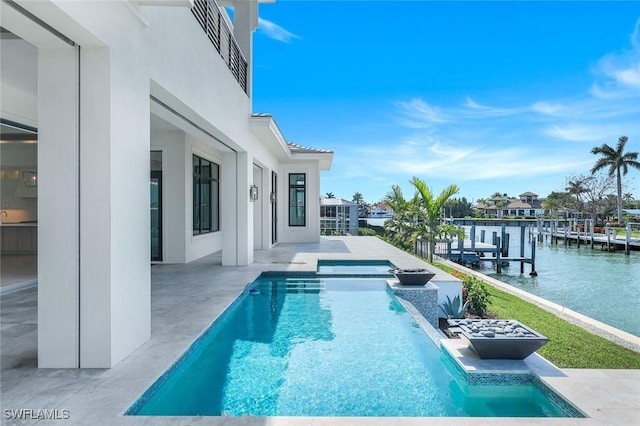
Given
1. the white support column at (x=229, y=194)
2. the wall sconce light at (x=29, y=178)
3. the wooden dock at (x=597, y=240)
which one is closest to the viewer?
the white support column at (x=229, y=194)

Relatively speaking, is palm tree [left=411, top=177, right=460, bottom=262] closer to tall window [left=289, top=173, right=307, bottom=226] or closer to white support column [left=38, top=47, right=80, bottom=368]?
tall window [left=289, top=173, right=307, bottom=226]

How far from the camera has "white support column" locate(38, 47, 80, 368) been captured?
10.6 ft

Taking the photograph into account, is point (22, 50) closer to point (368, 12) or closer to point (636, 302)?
point (368, 12)

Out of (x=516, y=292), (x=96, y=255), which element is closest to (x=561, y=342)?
(x=516, y=292)

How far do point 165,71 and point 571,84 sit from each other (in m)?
27.4

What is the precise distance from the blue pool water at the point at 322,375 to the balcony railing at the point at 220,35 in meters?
4.70

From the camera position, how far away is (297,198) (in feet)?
52.4

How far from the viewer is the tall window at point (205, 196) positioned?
35.8 ft

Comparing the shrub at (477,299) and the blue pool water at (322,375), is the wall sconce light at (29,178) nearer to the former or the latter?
the blue pool water at (322,375)

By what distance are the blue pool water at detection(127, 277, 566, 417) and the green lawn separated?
1.97m

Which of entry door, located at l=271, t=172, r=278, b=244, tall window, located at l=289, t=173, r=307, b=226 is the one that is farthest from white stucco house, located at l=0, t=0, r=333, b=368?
tall window, located at l=289, t=173, r=307, b=226

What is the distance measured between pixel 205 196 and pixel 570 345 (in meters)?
9.98

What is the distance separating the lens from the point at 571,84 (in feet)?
78.1

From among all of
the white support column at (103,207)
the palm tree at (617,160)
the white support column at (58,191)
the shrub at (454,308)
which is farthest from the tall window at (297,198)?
the palm tree at (617,160)
